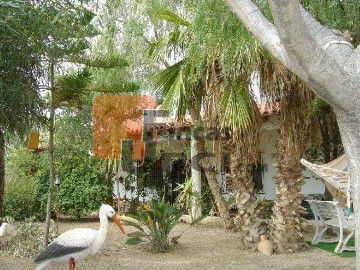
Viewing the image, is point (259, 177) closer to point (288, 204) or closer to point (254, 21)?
point (288, 204)

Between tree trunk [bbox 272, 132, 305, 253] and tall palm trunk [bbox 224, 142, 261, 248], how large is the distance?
0.45 m

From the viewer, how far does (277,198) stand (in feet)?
36.5

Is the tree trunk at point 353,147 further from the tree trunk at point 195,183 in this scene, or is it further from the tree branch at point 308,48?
the tree trunk at point 195,183

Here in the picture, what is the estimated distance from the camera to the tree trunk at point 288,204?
10930 millimetres

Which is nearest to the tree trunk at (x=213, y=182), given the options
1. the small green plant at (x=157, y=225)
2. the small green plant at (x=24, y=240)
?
the small green plant at (x=157, y=225)

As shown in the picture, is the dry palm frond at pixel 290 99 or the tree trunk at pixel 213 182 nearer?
the dry palm frond at pixel 290 99

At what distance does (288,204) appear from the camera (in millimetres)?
10977

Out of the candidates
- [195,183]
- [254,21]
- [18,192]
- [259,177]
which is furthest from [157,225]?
[259,177]

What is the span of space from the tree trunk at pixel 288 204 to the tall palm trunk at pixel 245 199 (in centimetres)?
45

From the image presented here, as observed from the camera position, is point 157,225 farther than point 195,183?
No

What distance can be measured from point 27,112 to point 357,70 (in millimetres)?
5992

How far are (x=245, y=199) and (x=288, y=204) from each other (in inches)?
34.0

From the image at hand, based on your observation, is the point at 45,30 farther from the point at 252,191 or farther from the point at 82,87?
the point at 252,191

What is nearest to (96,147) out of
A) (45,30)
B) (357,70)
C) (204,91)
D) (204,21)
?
(204,91)
